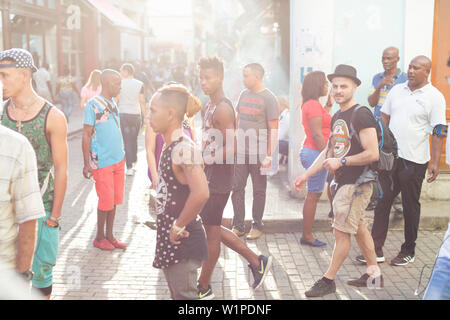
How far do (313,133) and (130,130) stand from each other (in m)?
4.43

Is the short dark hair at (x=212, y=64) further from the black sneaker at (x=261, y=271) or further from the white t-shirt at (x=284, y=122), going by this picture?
the white t-shirt at (x=284, y=122)

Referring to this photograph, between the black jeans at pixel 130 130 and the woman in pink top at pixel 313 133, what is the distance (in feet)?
13.5

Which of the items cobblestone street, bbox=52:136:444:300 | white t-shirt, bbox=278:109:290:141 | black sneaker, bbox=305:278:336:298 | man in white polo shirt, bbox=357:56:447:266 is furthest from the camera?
white t-shirt, bbox=278:109:290:141

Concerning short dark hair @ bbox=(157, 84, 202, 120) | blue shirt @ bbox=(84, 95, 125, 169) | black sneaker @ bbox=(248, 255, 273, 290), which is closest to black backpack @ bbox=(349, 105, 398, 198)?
black sneaker @ bbox=(248, 255, 273, 290)

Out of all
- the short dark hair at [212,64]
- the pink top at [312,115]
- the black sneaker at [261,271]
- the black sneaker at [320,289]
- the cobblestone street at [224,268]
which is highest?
the short dark hair at [212,64]

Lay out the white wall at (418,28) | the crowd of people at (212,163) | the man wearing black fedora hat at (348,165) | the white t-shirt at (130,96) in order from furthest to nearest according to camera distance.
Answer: the white t-shirt at (130,96) → the white wall at (418,28) → the man wearing black fedora hat at (348,165) → the crowd of people at (212,163)

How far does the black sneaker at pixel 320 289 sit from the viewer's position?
172 inches

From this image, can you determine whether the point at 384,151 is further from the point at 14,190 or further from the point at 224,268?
the point at 14,190

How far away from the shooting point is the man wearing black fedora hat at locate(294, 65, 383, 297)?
13.5 ft

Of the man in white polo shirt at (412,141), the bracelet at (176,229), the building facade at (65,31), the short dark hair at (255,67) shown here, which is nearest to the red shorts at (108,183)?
the short dark hair at (255,67)

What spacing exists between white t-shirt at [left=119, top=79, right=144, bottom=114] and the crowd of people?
2798 mm

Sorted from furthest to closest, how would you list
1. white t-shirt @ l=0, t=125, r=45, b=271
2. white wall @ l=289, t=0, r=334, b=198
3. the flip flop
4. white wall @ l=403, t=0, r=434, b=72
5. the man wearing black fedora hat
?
white wall @ l=289, t=0, r=334, b=198 < white wall @ l=403, t=0, r=434, b=72 < the flip flop < the man wearing black fedora hat < white t-shirt @ l=0, t=125, r=45, b=271

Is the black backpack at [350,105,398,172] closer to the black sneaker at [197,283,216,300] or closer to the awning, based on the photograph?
the black sneaker at [197,283,216,300]

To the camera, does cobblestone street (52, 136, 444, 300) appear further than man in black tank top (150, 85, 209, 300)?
Yes
